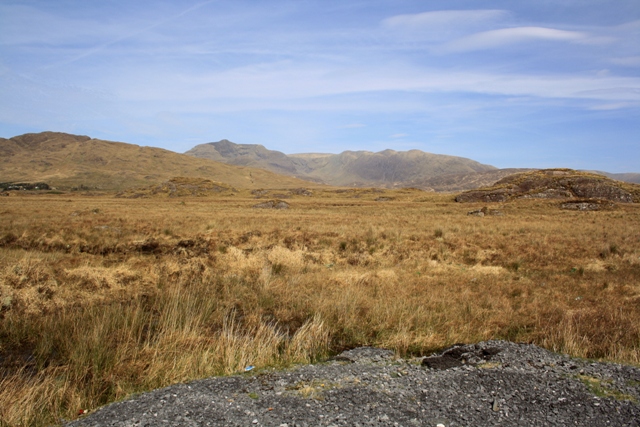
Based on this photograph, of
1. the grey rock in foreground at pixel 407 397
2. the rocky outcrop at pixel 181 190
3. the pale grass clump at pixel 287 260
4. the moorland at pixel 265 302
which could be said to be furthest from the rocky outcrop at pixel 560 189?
the rocky outcrop at pixel 181 190

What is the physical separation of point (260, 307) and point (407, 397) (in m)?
4.71

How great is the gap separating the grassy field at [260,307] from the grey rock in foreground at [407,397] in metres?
0.83

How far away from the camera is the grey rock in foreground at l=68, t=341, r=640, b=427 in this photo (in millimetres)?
4227

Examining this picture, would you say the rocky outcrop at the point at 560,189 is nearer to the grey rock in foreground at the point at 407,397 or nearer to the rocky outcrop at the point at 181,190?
the grey rock in foreground at the point at 407,397

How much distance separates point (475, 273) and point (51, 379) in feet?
41.5

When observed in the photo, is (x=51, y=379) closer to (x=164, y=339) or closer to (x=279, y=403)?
(x=164, y=339)

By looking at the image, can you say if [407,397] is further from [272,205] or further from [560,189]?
[560,189]

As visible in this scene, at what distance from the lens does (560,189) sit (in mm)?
51000

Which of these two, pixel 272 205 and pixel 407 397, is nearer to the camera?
pixel 407 397

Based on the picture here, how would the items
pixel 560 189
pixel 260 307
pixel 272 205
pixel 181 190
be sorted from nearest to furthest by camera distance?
pixel 260 307
pixel 560 189
pixel 272 205
pixel 181 190

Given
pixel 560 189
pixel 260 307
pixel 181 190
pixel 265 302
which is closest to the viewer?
pixel 260 307

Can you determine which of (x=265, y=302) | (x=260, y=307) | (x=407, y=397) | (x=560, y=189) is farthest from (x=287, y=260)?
(x=560, y=189)

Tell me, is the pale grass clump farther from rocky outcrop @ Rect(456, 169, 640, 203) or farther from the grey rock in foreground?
rocky outcrop @ Rect(456, 169, 640, 203)

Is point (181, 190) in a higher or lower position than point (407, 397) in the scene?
higher
